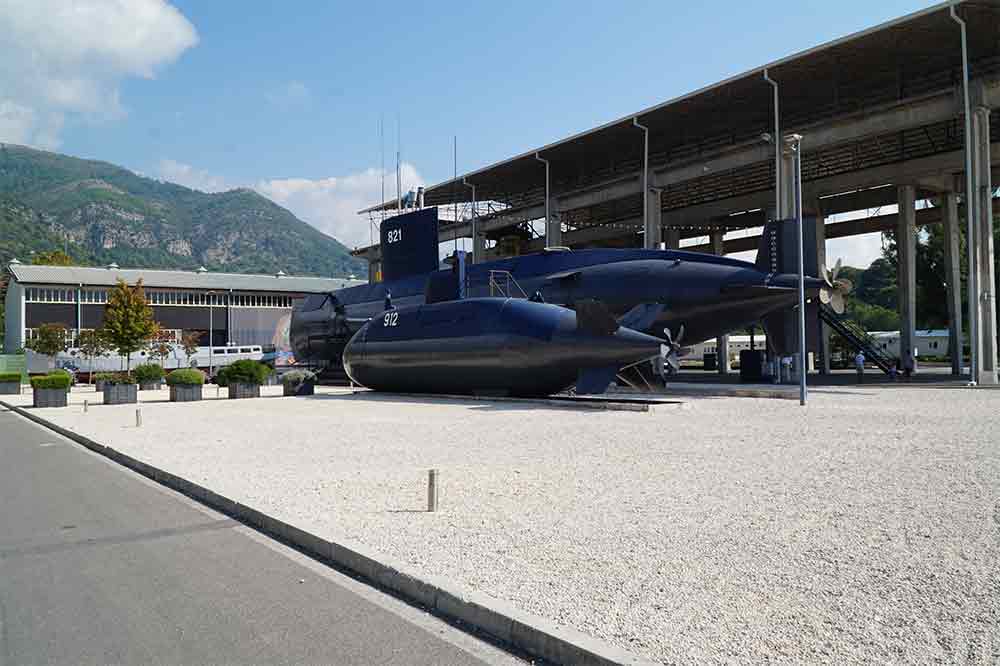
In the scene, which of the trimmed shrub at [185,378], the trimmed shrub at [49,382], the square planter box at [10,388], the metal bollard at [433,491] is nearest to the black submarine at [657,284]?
the trimmed shrub at [185,378]

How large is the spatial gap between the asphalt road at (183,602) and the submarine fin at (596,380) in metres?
14.5

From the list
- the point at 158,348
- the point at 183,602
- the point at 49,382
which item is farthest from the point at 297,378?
the point at 158,348

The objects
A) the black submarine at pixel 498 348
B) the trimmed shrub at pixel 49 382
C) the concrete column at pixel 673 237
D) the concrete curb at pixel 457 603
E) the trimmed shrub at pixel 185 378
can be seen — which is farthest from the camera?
the concrete column at pixel 673 237

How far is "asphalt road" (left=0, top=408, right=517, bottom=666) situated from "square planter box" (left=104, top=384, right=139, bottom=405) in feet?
77.4

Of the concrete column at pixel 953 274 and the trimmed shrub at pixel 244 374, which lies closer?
the trimmed shrub at pixel 244 374

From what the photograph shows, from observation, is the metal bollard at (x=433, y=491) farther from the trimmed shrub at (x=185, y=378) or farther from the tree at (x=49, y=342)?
the tree at (x=49, y=342)

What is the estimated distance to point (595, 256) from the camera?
98.3 feet

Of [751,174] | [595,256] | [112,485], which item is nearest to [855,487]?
[112,485]

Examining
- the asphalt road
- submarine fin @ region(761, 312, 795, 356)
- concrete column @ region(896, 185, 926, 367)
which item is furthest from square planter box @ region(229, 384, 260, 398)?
concrete column @ region(896, 185, 926, 367)

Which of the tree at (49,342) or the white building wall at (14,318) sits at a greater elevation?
the white building wall at (14,318)

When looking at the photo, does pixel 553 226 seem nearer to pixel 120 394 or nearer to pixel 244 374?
pixel 244 374

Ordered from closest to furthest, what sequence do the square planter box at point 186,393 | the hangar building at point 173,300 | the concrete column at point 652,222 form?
the square planter box at point 186,393, the concrete column at point 652,222, the hangar building at point 173,300

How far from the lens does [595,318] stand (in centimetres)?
2219

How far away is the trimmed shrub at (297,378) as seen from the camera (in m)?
33.5
